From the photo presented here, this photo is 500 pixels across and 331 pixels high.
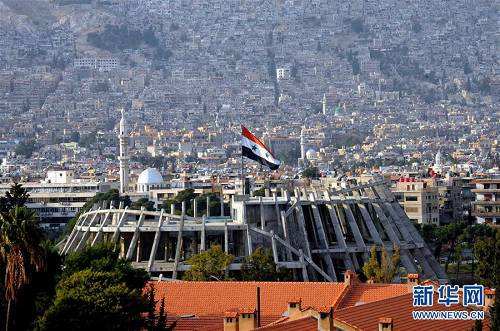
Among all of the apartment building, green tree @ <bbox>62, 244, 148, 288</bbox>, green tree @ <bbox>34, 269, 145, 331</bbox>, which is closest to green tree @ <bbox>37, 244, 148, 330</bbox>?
green tree @ <bbox>34, 269, 145, 331</bbox>

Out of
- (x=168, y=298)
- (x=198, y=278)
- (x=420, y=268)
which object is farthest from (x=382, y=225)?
(x=168, y=298)

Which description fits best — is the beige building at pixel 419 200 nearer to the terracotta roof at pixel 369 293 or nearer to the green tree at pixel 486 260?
the green tree at pixel 486 260

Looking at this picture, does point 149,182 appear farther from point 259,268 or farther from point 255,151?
point 259,268

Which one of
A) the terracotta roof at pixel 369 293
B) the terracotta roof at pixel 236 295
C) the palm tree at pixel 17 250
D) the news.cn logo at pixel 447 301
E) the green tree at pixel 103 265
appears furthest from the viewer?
the green tree at pixel 103 265

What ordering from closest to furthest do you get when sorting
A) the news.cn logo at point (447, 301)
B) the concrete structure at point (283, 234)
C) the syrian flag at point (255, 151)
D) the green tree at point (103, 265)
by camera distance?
the news.cn logo at point (447, 301), the green tree at point (103, 265), the concrete structure at point (283, 234), the syrian flag at point (255, 151)

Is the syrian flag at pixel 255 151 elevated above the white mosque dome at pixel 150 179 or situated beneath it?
elevated above

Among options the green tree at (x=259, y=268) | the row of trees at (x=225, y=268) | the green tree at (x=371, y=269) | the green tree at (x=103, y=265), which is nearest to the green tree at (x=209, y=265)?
the row of trees at (x=225, y=268)

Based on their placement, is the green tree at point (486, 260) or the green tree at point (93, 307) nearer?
the green tree at point (93, 307)
